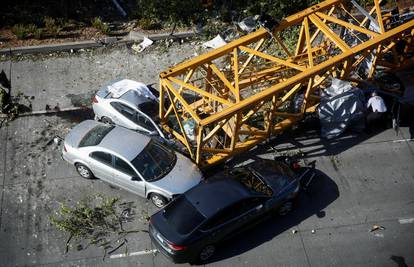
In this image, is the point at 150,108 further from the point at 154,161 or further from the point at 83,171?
the point at 83,171

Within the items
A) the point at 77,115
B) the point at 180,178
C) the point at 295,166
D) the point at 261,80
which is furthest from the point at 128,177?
the point at 261,80

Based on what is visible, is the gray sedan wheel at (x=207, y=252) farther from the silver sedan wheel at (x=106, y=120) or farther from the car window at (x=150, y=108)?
the silver sedan wheel at (x=106, y=120)

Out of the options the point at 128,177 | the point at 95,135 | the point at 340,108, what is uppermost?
the point at 340,108

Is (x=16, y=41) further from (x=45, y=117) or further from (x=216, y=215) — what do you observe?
(x=216, y=215)

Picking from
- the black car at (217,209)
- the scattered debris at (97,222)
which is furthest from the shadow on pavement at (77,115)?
the black car at (217,209)

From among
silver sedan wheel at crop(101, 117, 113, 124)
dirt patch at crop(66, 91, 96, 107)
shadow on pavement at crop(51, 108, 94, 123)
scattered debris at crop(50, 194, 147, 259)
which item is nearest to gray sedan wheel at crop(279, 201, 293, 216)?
scattered debris at crop(50, 194, 147, 259)

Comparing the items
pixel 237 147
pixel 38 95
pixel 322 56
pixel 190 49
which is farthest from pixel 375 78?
pixel 38 95
